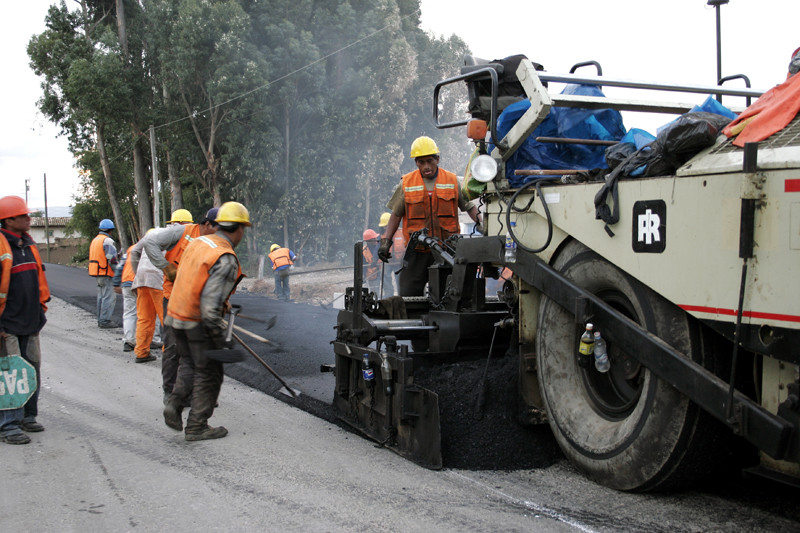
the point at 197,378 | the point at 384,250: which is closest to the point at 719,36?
the point at 384,250

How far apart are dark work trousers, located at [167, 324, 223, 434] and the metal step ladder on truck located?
107 centimetres

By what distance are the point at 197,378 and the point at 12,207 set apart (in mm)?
1973

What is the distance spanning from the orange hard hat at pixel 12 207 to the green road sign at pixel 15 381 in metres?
1.08

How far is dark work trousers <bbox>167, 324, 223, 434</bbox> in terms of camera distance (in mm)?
5164

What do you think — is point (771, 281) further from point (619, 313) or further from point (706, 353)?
point (619, 313)

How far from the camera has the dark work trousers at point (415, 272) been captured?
6.21 m

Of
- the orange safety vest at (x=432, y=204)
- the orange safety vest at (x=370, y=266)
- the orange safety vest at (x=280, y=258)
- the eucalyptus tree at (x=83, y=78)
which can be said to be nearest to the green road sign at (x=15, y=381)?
the orange safety vest at (x=432, y=204)

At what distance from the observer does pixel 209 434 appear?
5.18 meters

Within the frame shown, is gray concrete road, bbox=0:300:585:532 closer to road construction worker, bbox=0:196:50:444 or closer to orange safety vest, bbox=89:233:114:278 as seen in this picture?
road construction worker, bbox=0:196:50:444

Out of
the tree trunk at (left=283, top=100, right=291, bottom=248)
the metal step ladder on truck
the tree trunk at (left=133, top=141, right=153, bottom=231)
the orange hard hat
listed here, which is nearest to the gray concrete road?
the metal step ladder on truck

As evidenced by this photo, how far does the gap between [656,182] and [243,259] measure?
1122 inches

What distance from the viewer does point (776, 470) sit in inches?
114

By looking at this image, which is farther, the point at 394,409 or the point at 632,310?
the point at 394,409

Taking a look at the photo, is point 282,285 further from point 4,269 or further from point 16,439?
point 16,439
